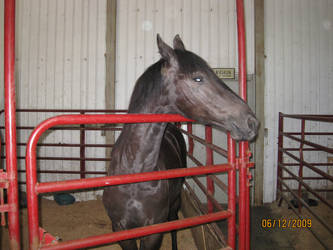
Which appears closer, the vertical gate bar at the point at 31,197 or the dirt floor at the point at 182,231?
the vertical gate bar at the point at 31,197

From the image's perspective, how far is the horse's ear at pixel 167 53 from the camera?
127 centimetres

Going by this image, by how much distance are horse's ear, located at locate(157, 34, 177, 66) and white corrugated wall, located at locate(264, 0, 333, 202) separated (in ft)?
12.4

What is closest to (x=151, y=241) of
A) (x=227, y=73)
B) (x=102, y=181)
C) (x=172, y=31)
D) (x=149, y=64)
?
(x=102, y=181)

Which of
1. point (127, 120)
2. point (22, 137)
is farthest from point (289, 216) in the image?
point (22, 137)

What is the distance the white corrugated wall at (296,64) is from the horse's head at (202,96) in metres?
3.70

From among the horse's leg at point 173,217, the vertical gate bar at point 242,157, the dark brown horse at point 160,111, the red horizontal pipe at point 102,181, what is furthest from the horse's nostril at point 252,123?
the horse's leg at point 173,217

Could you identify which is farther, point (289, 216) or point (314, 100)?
point (314, 100)

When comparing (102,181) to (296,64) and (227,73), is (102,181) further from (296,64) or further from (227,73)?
(296,64)

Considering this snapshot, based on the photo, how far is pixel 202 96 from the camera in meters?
1.23

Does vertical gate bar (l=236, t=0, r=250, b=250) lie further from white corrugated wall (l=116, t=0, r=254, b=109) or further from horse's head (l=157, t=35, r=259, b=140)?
white corrugated wall (l=116, t=0, r=254, b=109)

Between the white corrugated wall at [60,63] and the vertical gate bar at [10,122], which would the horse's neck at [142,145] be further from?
the white corrugated wall at [60,63]

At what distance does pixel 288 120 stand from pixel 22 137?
562cm

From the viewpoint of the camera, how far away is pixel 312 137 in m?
4.48

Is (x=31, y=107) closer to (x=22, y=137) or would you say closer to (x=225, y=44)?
(x=22, y=137)
